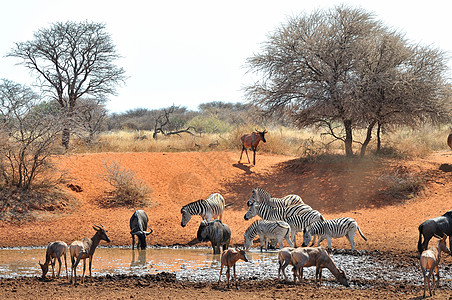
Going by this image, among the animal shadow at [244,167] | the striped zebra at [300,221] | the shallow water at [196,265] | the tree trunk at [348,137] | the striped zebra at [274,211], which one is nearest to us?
the shallow water at [196,265]

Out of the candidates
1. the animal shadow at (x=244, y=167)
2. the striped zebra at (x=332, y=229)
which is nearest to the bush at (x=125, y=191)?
the animal shadow at (x=244, y=167)

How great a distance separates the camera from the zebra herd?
43.9ft

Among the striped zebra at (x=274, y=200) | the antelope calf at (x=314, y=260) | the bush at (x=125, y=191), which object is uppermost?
the bush at (x=125, y=191)

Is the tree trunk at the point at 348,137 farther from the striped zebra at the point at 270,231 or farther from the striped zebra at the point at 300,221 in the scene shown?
the striped zebra at the point at 270,231

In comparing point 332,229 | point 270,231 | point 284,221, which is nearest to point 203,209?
point 284,221

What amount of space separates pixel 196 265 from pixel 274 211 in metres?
4.03

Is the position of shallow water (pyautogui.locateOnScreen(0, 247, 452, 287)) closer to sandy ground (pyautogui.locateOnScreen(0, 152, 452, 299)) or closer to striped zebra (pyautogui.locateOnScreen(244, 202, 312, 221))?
sandy ground (pyautogui.locateOnScreen(0, 152, 452, 299))

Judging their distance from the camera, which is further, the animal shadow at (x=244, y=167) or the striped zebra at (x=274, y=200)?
the animal shadow at (x=244, y=167)

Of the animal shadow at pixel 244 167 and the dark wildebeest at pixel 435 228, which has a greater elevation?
the animal shadow at pixel 244 167

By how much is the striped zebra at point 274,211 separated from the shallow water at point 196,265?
1.63 meters

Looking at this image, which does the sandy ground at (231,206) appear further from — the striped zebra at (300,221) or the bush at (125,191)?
the striped zebra at (300,221)

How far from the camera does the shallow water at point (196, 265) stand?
1091cm

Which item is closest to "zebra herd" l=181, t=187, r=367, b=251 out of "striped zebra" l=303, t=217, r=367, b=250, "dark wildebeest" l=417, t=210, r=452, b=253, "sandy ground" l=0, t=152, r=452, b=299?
"striped zebra" l=303, t=217, r=367, b=250

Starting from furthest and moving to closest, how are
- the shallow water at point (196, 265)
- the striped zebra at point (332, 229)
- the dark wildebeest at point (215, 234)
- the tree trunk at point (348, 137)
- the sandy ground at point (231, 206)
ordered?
1. the tree trunk at point (348, 137)
2. the striped zebra at point (332, 229)
3. the dark wildebeest at point (215, 234)
4. the shallow water at point (196, 265)
5. the sandy ground at point (231, 206)
